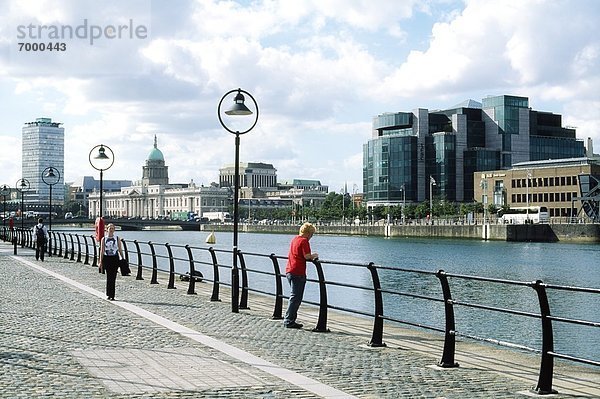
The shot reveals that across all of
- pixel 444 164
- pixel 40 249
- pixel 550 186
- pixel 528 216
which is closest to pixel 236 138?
pixel 40 249

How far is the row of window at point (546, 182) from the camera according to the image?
140 metres

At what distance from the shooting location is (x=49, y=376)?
33.3 feet

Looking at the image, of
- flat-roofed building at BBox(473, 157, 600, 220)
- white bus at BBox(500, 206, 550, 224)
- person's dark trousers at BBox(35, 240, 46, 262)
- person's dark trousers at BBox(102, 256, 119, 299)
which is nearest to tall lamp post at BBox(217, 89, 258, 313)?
person's dark trousers at BBox(102, 256, 119, 299)

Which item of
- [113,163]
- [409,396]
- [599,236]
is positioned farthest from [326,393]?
[599,236]

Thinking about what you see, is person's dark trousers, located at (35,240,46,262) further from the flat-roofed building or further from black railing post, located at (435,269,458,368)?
the flat-roofed building

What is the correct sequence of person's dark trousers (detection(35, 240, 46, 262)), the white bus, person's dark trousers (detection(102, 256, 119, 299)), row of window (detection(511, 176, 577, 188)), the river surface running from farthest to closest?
row of window (detection(511, 176, 577, 188))
the white bus
person's dark trousers (detection(35, 240, 46, 262))
the river surface
person's dark trousers (detection(102, 256, 119, 299))

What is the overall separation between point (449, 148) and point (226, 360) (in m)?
164

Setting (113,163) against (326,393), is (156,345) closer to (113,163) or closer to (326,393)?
(326,393)

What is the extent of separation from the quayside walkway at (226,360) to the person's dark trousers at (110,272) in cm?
141

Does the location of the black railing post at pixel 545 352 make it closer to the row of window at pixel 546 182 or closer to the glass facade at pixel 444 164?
the row of window at pixel 546 182

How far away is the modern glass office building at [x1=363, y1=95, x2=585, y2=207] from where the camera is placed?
173m

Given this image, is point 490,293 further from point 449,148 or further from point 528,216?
point 449,148

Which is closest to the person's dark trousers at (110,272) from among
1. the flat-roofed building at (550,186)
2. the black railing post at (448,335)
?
the black railing post at (448,335)

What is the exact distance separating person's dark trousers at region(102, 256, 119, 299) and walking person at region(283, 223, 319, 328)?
6.04 metres
